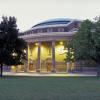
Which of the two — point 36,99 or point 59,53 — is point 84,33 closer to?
point 59,53

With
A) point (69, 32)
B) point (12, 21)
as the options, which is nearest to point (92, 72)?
point (69, 32)

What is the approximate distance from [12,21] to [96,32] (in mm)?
13008

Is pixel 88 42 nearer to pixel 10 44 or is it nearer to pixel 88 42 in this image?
pixel 88 42

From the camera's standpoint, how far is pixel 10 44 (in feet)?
189

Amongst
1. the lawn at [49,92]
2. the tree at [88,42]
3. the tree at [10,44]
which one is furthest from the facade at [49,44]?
the lawn at [49,92]

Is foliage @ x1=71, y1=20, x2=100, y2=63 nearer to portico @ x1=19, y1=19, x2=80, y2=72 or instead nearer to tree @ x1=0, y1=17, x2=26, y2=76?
tree @ x1=0, y1=17, x2=26, y2=76

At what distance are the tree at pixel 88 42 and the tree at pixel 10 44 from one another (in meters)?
8.34

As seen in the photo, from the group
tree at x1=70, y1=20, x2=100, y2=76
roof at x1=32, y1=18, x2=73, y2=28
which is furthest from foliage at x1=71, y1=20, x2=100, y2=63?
roof at x1=32, y1=18, x2=73, y2=28

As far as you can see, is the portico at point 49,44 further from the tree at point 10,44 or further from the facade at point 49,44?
the tree at point 10,44

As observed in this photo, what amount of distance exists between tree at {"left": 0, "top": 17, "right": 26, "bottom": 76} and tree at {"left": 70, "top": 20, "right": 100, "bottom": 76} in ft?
27.4

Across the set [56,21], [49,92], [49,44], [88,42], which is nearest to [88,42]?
[88,42]

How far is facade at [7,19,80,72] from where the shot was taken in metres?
92.8

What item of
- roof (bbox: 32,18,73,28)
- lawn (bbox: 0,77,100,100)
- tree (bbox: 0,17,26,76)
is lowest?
lawn (bbox: 0,77,100,100)

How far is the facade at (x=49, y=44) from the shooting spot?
92750 millimetres
